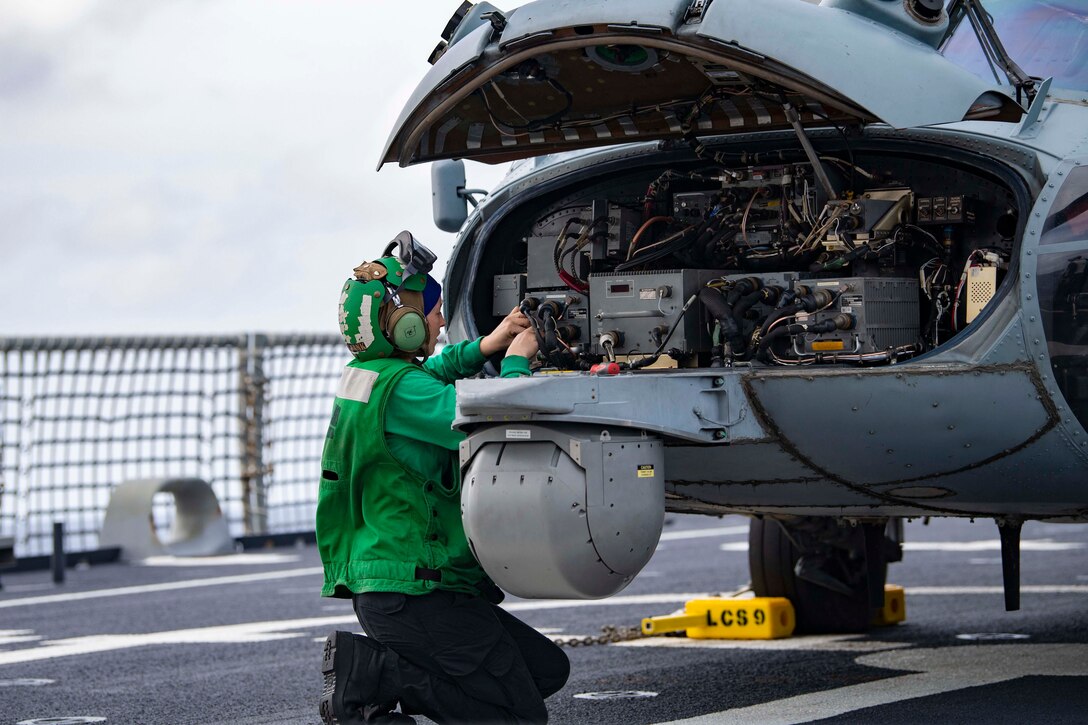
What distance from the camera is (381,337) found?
197 inches

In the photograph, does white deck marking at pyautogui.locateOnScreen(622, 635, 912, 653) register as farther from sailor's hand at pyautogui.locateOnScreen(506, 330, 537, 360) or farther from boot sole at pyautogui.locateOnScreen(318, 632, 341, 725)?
boot sole at pyautogui.locateOnScreen(318, 632, 341, 725)

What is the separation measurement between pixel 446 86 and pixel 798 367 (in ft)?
5.02

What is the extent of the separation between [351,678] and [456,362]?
1.18m

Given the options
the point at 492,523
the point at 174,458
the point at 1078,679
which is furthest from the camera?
the point at 174,458

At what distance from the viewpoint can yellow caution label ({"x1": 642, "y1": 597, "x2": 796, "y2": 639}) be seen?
780 cm

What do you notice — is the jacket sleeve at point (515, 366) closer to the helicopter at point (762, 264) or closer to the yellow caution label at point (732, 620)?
the helicopter at point (762, 264)

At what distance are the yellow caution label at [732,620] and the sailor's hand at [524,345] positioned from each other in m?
3.20

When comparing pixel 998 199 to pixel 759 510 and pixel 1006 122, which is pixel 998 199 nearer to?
pixel 1006 122

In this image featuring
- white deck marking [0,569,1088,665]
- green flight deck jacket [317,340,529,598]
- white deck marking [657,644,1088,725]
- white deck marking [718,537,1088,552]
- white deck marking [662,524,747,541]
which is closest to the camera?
green flight deck jacket [317,340,529,598]

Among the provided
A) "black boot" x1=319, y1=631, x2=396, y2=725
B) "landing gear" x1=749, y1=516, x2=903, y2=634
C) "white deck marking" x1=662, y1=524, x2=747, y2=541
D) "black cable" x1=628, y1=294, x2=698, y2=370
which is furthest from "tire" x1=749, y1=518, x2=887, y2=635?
"white deck marking" x1=662, y1=524, x2=747, y2=541

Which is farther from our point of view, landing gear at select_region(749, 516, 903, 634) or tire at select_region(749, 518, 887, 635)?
tire at select_region(749, 518, 887, 635)

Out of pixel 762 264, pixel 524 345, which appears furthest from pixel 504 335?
pixel 762 264

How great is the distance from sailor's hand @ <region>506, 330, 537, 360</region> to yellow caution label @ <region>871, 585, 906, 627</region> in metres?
3.76

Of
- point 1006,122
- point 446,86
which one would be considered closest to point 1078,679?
point 1006,122
